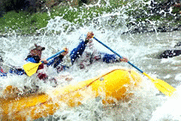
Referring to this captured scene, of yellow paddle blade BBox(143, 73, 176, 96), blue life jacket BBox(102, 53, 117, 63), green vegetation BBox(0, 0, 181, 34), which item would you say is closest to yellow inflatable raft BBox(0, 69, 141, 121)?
yellow paddle blade BBox(143, 73, 176, 96)

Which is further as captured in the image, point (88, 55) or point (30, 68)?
point (88, 55)

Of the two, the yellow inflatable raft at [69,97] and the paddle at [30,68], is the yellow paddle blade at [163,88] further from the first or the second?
the paddle at [30,68]

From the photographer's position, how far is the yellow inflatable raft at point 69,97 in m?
3.11

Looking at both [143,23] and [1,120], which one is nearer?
[1,120]

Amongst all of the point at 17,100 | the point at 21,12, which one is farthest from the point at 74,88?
the point at 21,12

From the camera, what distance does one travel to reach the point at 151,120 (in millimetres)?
3203

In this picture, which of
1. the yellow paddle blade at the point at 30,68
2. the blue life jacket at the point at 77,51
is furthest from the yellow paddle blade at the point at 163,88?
the yellow paddle blade at the point at 30,68

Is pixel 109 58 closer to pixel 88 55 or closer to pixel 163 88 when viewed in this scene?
pixel 88 55

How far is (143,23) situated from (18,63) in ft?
28.0

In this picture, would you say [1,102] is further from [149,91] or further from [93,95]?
[149,91]

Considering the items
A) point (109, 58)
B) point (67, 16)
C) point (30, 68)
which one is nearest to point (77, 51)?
point (109, 58)

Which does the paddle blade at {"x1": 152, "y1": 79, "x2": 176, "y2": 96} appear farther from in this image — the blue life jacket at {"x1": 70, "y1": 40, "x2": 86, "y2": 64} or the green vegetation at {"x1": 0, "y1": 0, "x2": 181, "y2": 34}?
the green vegetation at {"x1": 0, "y1": 0, "x2": 181, "y2": 34}

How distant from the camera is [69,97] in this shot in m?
3.20

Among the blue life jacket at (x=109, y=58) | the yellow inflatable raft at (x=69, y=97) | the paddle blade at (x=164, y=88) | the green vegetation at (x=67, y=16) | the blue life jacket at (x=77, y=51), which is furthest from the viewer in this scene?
the green vegetation at (x=67, y=16)
